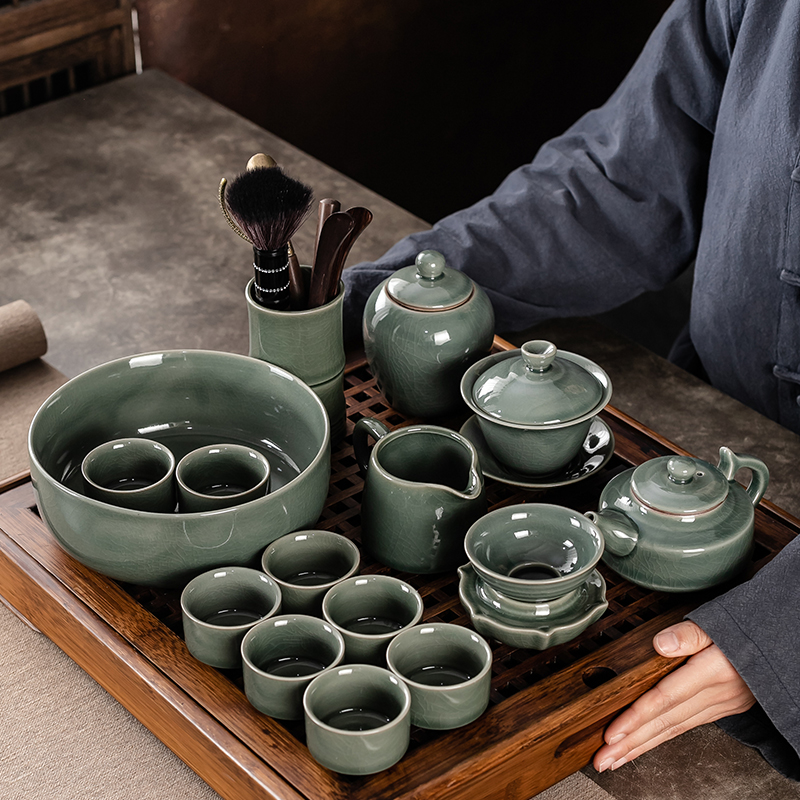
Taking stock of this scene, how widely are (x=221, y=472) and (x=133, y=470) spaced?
0.08 meters

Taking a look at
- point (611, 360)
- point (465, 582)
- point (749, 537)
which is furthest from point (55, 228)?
point (749, 537)

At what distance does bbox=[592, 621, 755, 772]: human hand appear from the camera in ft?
2.93

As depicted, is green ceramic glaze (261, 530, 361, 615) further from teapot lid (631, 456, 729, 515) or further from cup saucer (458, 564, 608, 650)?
teapot lid (631, 456, 729, 515)

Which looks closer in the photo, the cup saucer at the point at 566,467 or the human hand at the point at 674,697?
the human hand at the point at 674,697

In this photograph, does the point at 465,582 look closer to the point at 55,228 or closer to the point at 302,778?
the point at 302,778

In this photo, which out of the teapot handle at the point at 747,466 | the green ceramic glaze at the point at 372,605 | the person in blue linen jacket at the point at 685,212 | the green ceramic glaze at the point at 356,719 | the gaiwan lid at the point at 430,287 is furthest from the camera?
the person in blue linen jacket at the point at 685,212

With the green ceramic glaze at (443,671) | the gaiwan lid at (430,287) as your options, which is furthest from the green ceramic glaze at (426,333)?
the green ceramic glaze at (443,671)

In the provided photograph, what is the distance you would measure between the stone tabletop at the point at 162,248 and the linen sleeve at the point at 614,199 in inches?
3.8

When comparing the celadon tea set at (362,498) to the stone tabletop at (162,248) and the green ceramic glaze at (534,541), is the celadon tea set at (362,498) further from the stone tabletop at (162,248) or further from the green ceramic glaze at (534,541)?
the stone tabletop at (162,248)

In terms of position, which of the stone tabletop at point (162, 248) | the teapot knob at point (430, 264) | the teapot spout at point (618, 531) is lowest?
the stone tabletop at point (162, 248)

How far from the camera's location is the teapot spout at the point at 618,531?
93cm

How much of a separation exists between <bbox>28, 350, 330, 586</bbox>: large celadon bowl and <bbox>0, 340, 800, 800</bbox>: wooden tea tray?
5 cm

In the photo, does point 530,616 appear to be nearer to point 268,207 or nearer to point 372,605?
point 372,605

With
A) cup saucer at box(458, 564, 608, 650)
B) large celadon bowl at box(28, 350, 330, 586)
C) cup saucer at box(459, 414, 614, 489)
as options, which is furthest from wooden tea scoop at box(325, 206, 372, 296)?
cup saucer at box(458, 564, 608, 650)
